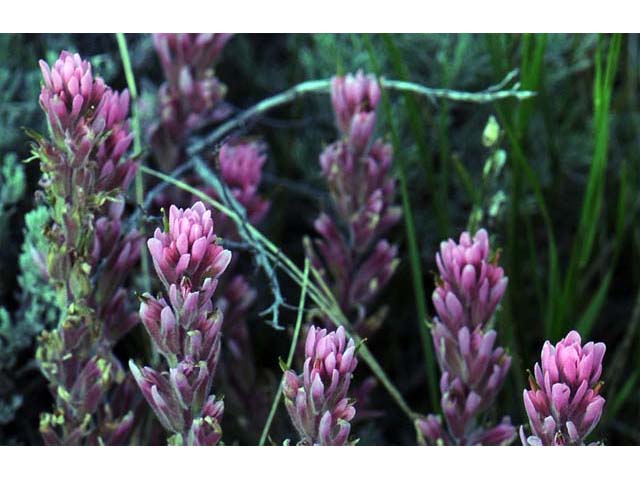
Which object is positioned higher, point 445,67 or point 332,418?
point 445,67

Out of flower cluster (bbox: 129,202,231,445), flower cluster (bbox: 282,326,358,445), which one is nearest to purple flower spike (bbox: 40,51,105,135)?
flower cluster (bbox: 129,202,231,445)

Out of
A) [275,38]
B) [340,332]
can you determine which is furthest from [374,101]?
[275,38]

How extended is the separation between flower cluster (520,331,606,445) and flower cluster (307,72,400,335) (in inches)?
18.8

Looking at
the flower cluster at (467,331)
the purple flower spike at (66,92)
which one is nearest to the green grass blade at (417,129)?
the flower cluster at (467,331)

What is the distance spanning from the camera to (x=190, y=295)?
3.19ft

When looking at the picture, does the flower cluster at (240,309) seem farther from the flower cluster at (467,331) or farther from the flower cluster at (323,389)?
the flower cluster at (323,389)

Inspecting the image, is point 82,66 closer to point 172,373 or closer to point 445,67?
point 172,373

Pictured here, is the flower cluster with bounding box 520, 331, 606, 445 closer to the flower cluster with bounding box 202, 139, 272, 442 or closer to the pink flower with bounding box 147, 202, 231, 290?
the pink flower with bounding box 147, 202, 231, 290

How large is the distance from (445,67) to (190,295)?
1.01m

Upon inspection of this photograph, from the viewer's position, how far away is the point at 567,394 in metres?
0.96

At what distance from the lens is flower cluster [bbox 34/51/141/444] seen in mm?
1107

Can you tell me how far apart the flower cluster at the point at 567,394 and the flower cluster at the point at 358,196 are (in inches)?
18.8

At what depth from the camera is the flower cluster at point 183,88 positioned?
1570mm
